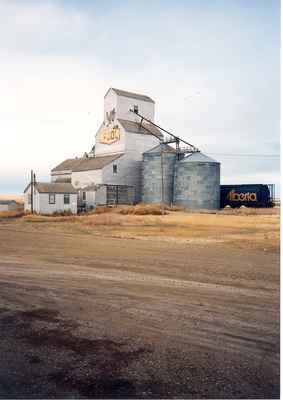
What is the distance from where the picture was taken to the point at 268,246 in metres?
18.0

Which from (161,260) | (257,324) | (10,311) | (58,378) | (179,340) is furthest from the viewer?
(161,260)

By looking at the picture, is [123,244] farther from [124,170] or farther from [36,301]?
[124,170]

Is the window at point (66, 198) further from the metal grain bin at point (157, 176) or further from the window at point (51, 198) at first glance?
the metal grain bin at point (157, 176)

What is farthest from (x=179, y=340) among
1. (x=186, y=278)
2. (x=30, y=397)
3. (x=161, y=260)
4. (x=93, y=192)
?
(x=93, y=192)

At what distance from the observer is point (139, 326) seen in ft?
23.4

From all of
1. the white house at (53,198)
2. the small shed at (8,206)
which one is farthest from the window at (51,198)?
the small shed at (8,206)

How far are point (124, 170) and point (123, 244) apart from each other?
34191mm

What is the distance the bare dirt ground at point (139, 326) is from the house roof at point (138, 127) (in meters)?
41.0

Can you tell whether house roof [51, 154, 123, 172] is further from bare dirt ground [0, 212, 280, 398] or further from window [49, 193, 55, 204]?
bare dirt ground [0, 212, 280, 398]

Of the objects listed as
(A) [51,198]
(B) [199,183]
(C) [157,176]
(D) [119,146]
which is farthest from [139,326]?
(D) [119,146]

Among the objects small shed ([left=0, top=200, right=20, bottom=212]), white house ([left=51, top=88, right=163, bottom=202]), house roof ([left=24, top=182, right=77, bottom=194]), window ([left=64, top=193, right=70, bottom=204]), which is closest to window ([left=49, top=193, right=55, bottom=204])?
house roof ([left=24, top=182, right=77, bottom=194])

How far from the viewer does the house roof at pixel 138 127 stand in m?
54.2

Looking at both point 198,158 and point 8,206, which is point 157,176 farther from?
point 8,206

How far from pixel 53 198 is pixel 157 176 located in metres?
14.0
